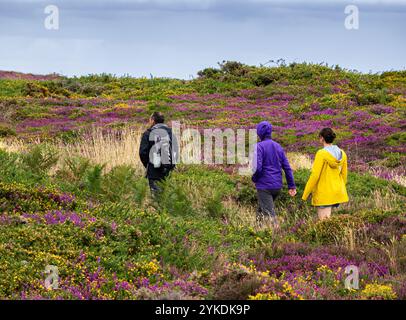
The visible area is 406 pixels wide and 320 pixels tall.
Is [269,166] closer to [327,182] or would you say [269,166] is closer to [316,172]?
[316,172]

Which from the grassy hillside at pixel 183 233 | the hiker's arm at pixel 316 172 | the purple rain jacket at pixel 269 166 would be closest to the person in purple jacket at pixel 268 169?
the purple rain jacket at pixel 269 166

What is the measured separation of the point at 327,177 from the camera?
11.5 meters

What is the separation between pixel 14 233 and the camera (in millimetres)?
8023

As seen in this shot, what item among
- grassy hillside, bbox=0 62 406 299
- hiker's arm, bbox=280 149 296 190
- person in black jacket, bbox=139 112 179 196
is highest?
person in black jacket, bbox=139 112 179 196

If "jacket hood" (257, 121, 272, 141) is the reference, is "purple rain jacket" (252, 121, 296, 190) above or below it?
below

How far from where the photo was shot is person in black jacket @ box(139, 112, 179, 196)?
1270 cm

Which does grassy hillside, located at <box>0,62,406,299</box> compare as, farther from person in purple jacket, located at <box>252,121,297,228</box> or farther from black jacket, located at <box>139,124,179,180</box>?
person in purple jacket, located at <box>252,121,297,228</box>

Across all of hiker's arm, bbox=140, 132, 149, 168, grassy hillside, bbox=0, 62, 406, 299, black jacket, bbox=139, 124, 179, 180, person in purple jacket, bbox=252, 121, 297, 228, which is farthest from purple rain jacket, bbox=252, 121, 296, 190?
hiker's arm, bbox=140, 132, 149, 168

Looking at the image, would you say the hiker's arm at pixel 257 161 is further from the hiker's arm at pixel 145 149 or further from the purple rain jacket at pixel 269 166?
the hiker's arm at pixel 145 149

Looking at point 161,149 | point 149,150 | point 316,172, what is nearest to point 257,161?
point 316,172

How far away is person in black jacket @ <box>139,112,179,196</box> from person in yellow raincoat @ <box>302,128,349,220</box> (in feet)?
9.39

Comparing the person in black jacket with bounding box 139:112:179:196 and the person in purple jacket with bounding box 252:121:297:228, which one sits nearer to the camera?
the person in purple jacket with bounding box 252:121:297:228

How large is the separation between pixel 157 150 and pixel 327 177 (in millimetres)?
3329
